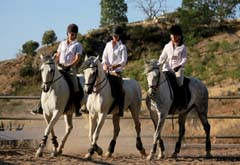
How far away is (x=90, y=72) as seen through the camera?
34.4ft

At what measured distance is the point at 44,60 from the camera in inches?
419

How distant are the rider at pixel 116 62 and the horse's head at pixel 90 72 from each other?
26.3 inches

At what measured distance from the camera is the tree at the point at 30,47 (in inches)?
2384

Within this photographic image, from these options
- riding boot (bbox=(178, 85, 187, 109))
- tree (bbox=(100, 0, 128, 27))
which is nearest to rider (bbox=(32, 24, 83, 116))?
riding boot (bbox=(178, 85, 187, 109))

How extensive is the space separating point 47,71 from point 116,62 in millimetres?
1554

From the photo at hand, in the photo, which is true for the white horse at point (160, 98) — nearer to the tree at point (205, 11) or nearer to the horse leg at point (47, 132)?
the horse leg at point (47, 132)

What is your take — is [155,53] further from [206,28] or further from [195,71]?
[195,71]

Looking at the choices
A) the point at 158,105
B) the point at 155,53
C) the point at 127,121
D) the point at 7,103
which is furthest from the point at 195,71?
the point at 158,105

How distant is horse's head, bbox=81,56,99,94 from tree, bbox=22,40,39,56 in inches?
1975

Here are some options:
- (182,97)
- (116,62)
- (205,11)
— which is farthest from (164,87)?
(205,11)

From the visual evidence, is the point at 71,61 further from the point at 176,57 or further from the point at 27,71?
the point at 27,71

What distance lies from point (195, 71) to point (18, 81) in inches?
808

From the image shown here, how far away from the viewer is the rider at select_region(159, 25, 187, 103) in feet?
37.6

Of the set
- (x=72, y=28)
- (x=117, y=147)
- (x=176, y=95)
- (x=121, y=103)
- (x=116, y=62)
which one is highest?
(x=72, y=28)
